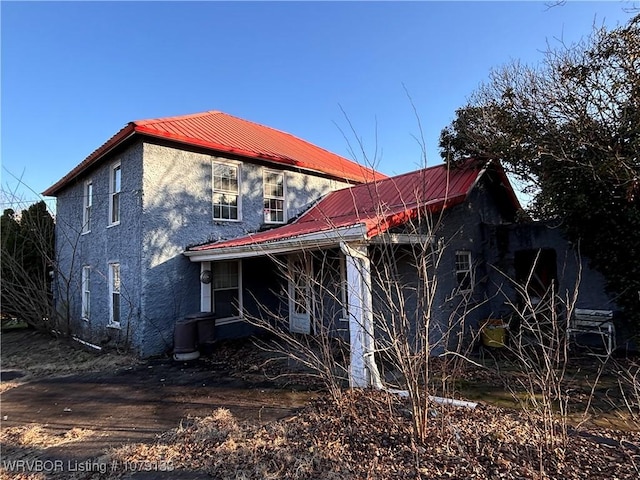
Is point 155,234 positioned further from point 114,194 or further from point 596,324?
point 596,324

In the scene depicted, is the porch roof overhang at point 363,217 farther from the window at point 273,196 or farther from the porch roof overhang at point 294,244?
the window at point 273,196

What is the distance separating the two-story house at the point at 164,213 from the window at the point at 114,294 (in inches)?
1.2

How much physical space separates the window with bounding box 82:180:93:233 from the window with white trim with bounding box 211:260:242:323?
5.24m

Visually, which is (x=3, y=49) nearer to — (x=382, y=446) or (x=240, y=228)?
(x=240, y=228)

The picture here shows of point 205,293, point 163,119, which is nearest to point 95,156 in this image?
point 163,119

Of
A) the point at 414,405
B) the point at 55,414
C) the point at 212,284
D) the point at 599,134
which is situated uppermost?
the point at 599,134

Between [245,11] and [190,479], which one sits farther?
[245,11]

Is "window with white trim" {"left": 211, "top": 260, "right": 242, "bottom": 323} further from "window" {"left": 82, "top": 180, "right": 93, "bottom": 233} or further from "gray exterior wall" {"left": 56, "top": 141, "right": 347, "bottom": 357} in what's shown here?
"window" {"left": 82, "top": 180, "right": 93, "bottom": 233}

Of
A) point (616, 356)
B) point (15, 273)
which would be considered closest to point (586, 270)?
point (616, 356)

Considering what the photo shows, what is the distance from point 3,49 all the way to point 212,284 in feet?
24.8

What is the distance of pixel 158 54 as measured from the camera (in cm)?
955

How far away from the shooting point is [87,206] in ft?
38.4

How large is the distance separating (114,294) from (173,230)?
2.92 meters

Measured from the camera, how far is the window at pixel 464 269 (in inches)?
359
